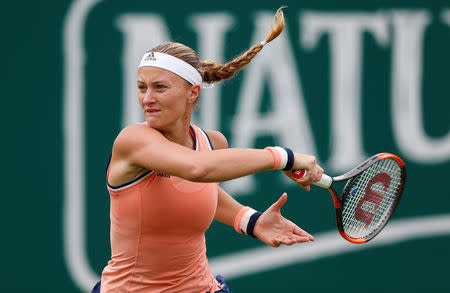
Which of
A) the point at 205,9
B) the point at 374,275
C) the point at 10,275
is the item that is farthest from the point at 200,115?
the point at 374,275

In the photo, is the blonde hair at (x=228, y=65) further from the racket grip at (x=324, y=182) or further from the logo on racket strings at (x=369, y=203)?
the logo on racket strings at (x=369, y=203)

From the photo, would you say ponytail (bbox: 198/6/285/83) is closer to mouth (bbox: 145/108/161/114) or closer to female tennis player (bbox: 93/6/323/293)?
female tennis player (bbox: 93/6/323/293)

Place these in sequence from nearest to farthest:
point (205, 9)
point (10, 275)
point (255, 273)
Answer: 1. point (10, 275)
2. point (205, 9)
3. point (255, 273)

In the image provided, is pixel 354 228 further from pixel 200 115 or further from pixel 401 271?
pixel 401 271

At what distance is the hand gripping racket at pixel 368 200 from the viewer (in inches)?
119

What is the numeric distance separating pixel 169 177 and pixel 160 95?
309 millimetres

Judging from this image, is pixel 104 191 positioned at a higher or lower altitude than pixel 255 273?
higher

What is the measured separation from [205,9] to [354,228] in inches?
84.7

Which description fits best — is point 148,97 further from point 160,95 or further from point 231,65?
point 231,65

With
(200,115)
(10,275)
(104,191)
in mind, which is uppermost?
(200,115)

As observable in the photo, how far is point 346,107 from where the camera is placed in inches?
205

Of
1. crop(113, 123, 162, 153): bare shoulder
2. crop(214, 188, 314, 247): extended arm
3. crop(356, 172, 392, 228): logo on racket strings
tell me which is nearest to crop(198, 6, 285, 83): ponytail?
crop(113, 123, 162, 153): bare shoulder

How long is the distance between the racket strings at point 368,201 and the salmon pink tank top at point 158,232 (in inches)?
26.5

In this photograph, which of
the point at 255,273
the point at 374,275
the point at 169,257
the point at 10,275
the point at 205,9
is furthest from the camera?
the point at 374,275
